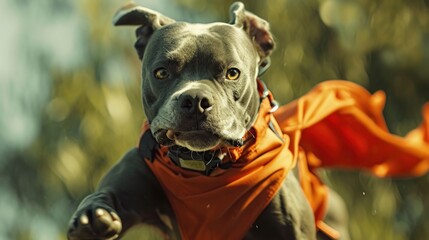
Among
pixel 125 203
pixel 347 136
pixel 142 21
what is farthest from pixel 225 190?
pixel 347 136

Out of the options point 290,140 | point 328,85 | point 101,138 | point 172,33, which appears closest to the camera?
point 172,33

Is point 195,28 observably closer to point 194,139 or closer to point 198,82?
point 198,82

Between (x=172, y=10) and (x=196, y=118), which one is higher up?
(x=196, y=118)

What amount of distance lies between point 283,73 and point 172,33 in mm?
4331

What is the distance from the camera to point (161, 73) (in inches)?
154

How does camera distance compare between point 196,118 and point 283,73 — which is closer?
point 196,118

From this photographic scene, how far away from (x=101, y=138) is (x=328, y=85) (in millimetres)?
3053

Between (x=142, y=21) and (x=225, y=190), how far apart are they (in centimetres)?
67

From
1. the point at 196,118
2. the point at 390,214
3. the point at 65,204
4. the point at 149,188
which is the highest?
the point at 196,118

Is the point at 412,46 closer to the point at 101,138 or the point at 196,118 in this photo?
the point at 101,138

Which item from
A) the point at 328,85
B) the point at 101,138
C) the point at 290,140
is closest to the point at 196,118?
the point at 290,140

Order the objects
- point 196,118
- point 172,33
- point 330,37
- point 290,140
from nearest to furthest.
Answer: point 196,118 < point 172,33 < point 290,140 < point 330,37

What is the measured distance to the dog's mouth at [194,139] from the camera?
3764mm

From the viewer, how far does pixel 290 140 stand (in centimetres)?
468
